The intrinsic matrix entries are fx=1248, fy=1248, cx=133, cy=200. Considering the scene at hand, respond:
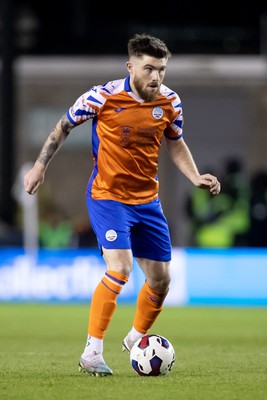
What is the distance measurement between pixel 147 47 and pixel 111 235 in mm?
1259

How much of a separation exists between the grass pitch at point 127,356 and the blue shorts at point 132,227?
856 millimetres

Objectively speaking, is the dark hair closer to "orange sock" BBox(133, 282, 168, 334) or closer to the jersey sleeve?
the jersey sleeve

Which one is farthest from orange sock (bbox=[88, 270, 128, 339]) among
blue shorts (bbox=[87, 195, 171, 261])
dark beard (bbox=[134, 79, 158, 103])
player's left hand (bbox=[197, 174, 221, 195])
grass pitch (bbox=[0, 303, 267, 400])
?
dark beard (bbox=[134, 79, 158, 103])

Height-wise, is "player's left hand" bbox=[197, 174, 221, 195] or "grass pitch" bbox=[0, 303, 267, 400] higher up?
"player's left hand" bbox=[197, 174, 221, 195]

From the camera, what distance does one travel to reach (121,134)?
8.37 meters

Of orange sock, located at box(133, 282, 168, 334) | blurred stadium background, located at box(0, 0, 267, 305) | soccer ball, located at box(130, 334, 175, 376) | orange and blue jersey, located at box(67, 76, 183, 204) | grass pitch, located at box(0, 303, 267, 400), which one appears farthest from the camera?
blurred stadium background, located at box(0, 0, 267, 305)

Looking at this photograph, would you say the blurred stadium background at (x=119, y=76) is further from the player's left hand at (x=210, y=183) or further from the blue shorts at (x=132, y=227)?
the player's left hand at (x=210, y=183)

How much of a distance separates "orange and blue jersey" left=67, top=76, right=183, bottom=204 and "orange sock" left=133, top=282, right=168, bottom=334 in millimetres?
752

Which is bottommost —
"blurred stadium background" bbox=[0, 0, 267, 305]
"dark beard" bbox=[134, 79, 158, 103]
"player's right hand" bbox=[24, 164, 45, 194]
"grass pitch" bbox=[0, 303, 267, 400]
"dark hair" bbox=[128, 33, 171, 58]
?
"blurred stadium background" bbox=[0, 0, 267, 305]

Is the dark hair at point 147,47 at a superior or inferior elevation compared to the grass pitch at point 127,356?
superior

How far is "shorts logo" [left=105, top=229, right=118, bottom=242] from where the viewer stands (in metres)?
8.25

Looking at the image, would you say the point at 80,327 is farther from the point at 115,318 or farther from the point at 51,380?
the point at 51,380

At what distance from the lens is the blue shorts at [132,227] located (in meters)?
8.27

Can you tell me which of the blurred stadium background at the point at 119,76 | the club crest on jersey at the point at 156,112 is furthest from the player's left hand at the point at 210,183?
the blurred stadium background at the point at 119,76
